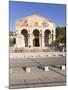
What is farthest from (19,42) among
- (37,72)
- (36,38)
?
(37,72)

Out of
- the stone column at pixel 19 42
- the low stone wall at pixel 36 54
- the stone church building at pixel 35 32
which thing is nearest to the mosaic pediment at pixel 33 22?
the stone church building at pixel 35 32

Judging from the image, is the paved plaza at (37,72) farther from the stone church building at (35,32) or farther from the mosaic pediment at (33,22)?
the mosaic pediment at (33,22)

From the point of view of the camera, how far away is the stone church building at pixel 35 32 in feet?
→ 8.49

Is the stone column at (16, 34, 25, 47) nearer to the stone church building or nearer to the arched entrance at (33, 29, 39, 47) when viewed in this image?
the stone church building

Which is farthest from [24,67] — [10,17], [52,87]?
[10,17]

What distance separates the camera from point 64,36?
272 centimetres

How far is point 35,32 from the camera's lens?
2623 millimetres

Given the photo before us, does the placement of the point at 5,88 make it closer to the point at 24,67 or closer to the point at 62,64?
the point at 24,67

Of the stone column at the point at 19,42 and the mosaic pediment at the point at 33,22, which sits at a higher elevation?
the mosaic pediment at the point at 33,22

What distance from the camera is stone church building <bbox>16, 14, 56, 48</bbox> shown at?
102 inches

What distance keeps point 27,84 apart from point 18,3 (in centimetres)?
99

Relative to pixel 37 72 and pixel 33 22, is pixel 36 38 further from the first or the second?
pixel 37 72

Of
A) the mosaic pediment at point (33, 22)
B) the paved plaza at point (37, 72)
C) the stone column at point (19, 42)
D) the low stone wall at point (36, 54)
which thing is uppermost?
the mosaic pediment at point (33, 22)

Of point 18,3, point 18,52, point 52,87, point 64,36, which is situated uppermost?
point 18,3
